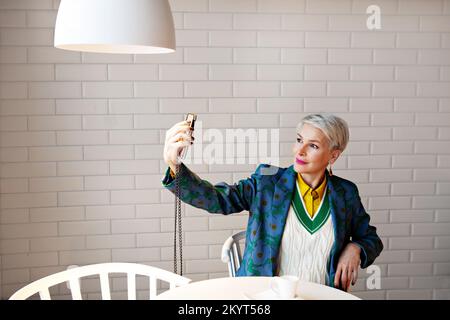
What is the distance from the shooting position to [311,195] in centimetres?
247

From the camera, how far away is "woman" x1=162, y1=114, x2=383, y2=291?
2396mm

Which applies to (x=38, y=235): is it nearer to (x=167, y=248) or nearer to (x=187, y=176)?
(x=167, y=248)

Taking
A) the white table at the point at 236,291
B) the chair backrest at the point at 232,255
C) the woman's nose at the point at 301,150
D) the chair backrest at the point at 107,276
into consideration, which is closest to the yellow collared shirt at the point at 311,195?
the woman's nose at the point at 301,150

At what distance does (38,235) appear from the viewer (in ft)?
11.2

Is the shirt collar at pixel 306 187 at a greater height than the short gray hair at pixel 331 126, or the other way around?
the short gray hair at pixel 331 126

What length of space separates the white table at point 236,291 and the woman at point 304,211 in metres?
0.44

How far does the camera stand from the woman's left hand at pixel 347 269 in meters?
2.34

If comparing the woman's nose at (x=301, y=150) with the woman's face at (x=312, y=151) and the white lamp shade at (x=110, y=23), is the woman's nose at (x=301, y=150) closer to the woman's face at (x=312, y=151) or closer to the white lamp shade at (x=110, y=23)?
the woman's face at (x=312, y=151)

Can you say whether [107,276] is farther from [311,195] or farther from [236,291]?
[311,195]

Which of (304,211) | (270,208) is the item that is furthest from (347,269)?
(270,208)

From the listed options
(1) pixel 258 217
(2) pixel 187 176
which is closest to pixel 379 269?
(1) pixel 258 217

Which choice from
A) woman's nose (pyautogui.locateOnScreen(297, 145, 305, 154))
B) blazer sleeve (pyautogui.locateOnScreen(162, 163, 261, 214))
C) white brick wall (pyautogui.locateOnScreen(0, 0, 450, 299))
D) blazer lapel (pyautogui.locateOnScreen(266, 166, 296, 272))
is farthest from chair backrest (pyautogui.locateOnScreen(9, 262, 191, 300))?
white brick wall (pyautogui.locateOnScreen(0, 0, 450, 299))
